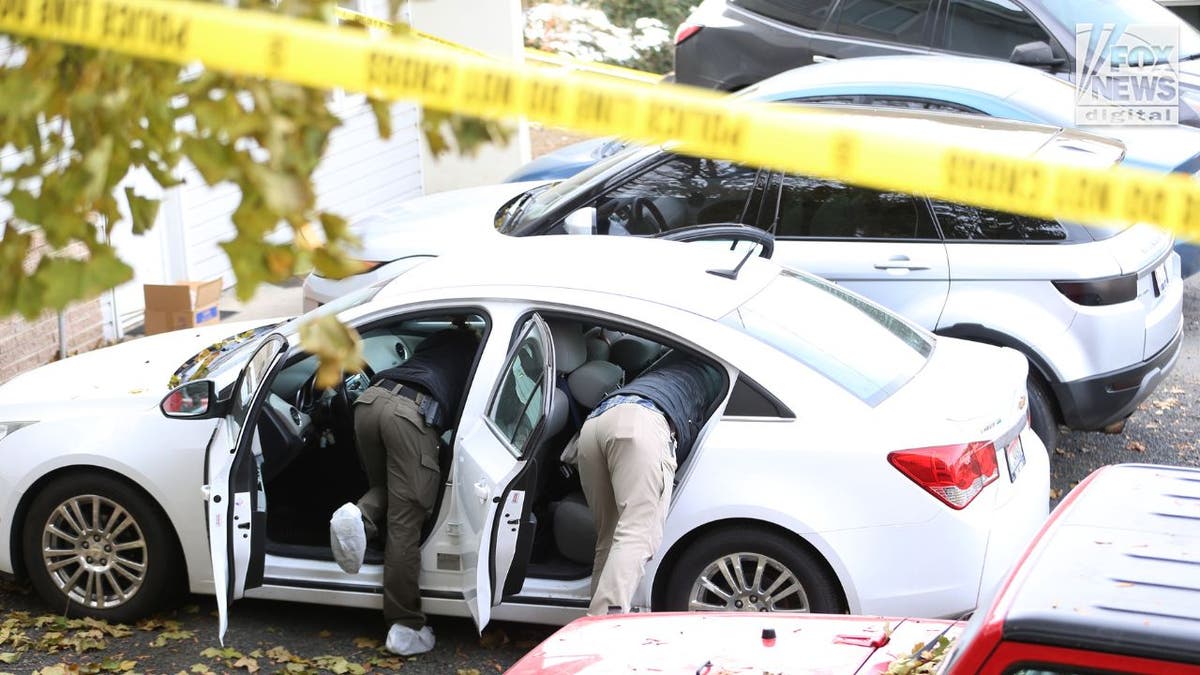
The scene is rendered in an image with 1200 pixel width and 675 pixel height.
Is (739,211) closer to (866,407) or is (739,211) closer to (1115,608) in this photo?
(866,407)

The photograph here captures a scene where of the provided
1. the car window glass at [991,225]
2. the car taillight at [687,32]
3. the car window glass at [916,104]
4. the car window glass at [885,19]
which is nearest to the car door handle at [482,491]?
the car window glass at [991,225]

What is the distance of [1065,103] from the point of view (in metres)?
9.18

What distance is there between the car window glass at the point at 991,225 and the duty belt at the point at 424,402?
2.97 metres

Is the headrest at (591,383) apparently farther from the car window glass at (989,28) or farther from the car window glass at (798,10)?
the car window glass at (798,10)

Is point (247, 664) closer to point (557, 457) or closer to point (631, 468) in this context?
point (557, 457)

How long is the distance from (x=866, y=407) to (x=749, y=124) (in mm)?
2670

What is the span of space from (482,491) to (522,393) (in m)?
0.42

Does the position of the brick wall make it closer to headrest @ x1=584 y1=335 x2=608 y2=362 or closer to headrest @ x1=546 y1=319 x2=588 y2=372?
headrest @ x1=584 y1=335 x2=608 y2=362

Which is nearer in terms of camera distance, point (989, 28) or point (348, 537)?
point (348, 537)

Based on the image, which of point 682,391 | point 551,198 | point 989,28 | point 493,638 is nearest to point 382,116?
point 682,391

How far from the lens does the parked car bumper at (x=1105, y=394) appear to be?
6.98m

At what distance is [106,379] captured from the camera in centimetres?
618

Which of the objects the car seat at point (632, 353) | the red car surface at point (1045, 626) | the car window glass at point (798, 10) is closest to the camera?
the red car surface at point (1045, 626)

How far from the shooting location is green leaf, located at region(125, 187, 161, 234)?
272cm
